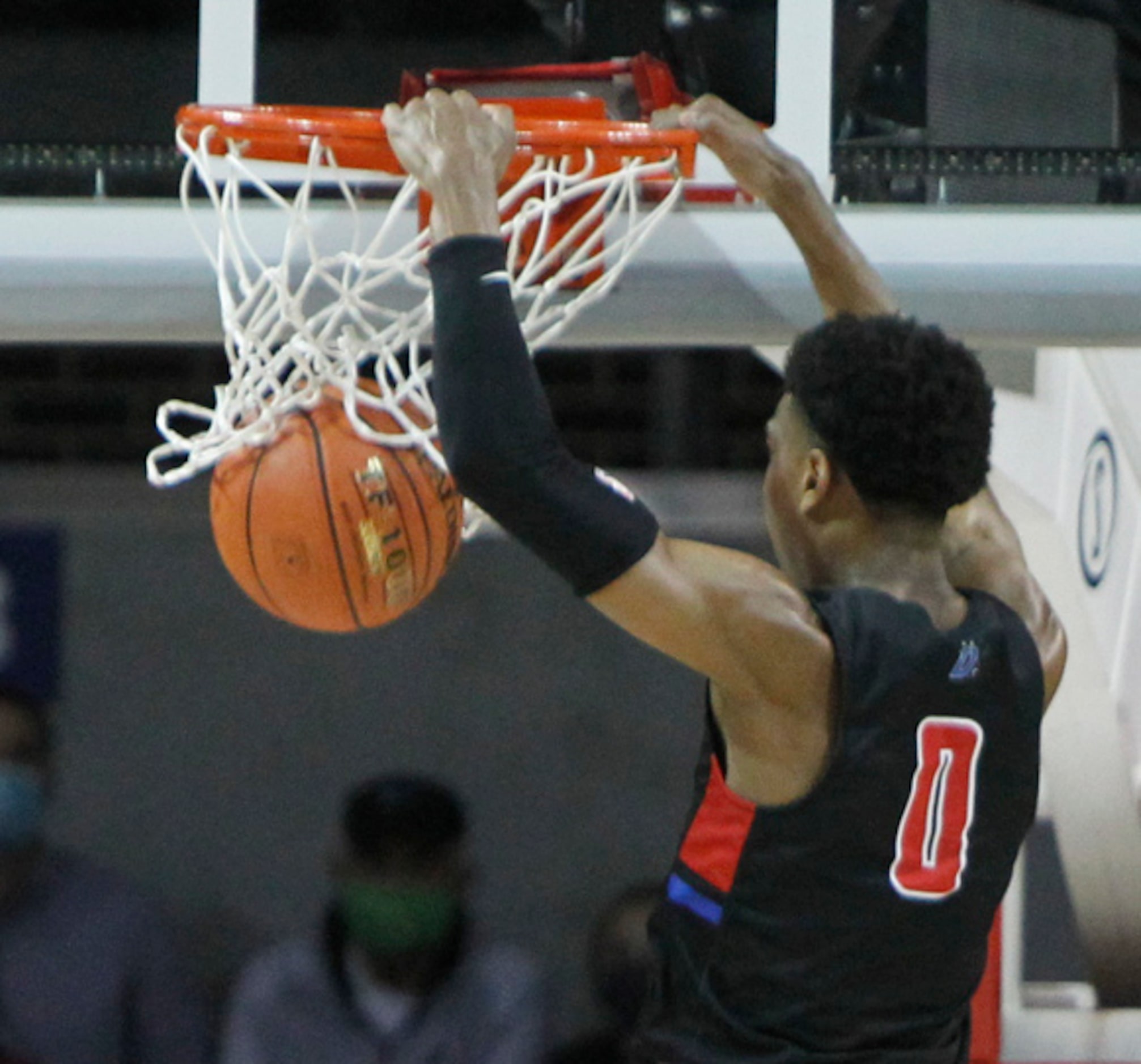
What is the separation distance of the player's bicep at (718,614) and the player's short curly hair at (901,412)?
0.14m

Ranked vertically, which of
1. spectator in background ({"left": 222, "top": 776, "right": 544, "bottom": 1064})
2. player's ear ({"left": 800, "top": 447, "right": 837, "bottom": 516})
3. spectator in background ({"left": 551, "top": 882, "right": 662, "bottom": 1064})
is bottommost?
spectator in background ({"left": 551, "top": 882, "right": 662, "bottom": 1064})

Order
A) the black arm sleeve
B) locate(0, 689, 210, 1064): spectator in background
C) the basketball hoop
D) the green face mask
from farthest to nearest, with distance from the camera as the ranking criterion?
the green face mask
locate(0, 689, 210, 1064): spectator in background
the basketball hoop
the black arm sleeve

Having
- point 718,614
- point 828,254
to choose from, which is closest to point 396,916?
point 828,254

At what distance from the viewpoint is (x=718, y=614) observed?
147 cm

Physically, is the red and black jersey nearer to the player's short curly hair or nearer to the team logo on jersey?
the team logo on jersey

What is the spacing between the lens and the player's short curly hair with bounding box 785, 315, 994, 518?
1.56 metres

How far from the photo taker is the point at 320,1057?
3234 millimetres

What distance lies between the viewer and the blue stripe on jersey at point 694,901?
1.61 meters

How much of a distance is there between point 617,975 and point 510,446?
258cm

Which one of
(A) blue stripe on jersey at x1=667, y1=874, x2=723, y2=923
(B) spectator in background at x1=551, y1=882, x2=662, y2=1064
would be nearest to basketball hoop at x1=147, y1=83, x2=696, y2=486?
(A) blue stripe on jersey at x1=667, y1=874, x2=723, y2=923

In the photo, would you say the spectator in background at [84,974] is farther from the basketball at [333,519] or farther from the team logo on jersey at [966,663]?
the team logo on jersey at [966,663]

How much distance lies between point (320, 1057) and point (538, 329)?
166 cm

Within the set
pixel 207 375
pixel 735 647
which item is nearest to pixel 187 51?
pixel 207 375

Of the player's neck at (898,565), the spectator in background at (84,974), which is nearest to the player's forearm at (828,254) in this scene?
the player's neck at (898,565)
